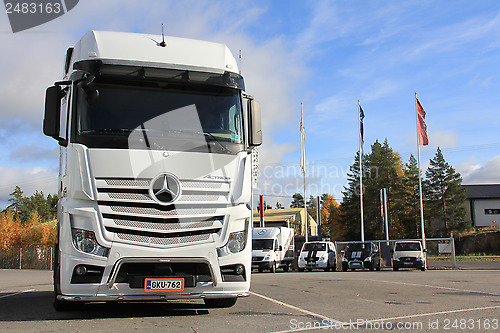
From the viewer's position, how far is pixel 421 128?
32.5m

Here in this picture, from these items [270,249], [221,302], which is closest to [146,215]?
[221,302]

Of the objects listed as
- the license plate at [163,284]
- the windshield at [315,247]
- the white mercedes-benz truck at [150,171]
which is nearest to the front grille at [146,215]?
the white mercedes-benz truck at [150,171]

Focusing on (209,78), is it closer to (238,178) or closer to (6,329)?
(238,178)

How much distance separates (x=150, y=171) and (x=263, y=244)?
23.5 meters

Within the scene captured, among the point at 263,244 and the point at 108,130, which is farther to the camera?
the point at 263,244

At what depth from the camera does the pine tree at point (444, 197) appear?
6731cm

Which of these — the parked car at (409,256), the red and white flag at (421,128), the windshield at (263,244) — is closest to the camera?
the parked car at (409,256)

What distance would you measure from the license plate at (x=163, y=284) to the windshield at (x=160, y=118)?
1743 millimetres

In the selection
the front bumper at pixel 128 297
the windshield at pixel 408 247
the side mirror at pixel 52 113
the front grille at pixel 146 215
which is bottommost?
the windshield at pixel 408 247

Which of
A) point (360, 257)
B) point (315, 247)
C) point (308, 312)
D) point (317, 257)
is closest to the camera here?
point (308, 312)

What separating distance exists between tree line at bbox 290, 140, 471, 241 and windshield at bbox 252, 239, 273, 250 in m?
41.8

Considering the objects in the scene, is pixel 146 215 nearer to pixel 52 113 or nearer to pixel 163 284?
pixel 163 284

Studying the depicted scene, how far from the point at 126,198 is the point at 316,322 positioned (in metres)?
2.97

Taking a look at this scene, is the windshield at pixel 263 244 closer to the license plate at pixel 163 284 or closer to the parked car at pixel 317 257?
the parked car at pixel 317 257
